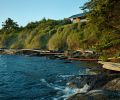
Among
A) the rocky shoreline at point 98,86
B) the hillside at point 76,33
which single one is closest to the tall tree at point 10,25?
the hillside at point 76,33

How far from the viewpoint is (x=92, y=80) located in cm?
3020

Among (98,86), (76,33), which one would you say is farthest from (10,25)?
(98,86)

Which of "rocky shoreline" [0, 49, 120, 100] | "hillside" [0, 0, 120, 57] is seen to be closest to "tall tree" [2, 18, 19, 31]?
"hillside" [0, 0, 120, 57]

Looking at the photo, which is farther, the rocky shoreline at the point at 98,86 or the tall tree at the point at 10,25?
the tall tree at the point at 10,25

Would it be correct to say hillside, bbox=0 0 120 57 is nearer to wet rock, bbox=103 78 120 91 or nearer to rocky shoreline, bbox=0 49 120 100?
rocky shoreline, bbox=0 49 120 100

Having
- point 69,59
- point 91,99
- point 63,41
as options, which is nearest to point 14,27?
point 63,41

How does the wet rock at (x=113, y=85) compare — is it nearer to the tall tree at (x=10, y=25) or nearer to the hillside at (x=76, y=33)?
the hillside at (x=76, y=33)

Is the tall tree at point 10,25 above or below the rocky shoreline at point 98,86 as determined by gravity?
above

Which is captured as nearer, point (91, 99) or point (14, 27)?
point (91, 99)

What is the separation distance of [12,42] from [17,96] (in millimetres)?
101509

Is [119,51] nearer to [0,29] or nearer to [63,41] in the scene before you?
[63,41]

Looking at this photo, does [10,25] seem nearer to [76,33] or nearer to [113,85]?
[76,33]

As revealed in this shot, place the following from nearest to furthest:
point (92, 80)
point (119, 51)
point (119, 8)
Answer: point (92, 80), point (119, 8), point (119, 51)

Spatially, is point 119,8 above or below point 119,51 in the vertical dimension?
above
